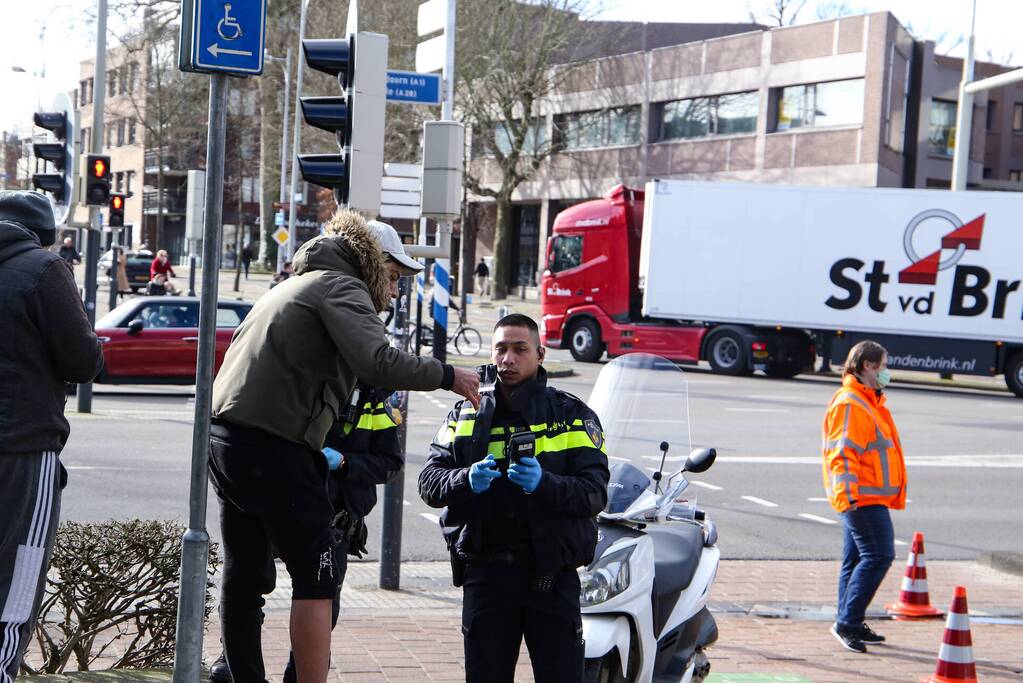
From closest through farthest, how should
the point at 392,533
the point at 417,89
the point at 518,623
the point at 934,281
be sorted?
the point at 518,623
the point at 392,533
the point at 417,89
the point at 934,281

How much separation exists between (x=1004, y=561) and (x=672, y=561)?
5.42 metres

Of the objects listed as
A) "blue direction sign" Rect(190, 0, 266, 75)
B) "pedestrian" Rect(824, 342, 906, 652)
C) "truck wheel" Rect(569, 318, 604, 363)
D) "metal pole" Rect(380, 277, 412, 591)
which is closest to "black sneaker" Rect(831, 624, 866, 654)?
"pedestrian" Rect(824, 342, 906, 652)

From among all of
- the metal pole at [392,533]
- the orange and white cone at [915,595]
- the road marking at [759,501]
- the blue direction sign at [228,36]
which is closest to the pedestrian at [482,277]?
the road marking at [759,501]

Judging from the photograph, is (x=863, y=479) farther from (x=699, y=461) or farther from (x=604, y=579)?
(x=604, y=579)

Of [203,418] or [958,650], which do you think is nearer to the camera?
[203,418]

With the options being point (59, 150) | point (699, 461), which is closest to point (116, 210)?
point (59, 150)

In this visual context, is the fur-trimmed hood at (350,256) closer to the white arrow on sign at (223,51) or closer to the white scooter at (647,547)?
the white arrow on sign at (223,51)

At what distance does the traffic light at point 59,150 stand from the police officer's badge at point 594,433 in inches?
365

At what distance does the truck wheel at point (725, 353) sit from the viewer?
27.4 meters

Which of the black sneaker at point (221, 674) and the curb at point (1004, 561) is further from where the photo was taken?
the curb at point (1004, 561)

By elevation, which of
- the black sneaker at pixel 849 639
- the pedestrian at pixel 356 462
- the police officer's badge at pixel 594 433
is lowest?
the black sneaker at pixel 849 639

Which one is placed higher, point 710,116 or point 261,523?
point 710,116

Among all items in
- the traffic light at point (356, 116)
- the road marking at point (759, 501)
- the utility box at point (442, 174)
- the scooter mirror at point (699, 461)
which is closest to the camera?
the scooter mirror at point (699, 461)

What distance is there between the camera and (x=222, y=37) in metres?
3.95
